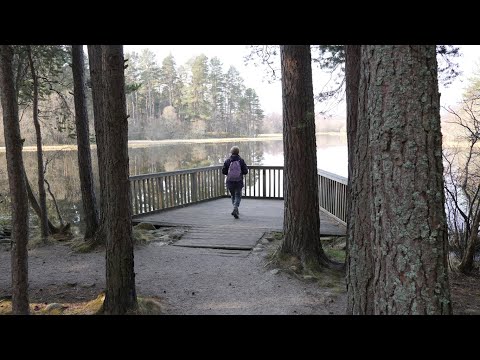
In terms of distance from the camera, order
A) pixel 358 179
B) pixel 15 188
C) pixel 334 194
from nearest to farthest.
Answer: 1. pixel 358 179
2. pixel 15 188
3. pixel 334 194

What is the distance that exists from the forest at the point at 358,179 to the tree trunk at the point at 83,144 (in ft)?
0.06

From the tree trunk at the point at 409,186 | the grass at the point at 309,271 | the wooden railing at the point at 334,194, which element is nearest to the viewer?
the tree trunk at the point at 409,186

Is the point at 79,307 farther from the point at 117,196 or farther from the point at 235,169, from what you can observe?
the point at 235,169

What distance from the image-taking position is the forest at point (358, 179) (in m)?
1.42

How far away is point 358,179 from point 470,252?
448cm

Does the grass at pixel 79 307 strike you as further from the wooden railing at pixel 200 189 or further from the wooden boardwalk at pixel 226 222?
the wooden railing at pixel 200 189

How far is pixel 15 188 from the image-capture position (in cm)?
339

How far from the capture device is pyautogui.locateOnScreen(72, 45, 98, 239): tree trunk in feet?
23.1

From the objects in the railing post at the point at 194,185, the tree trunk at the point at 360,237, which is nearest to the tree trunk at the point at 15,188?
the tree trunk at the point at 360,237

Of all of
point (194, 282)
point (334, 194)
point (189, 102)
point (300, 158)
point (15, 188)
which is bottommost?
point (194, 282)

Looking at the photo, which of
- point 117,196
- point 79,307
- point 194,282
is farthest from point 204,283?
point 117,196

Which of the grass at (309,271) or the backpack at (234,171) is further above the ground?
the backpack at (234,171)
